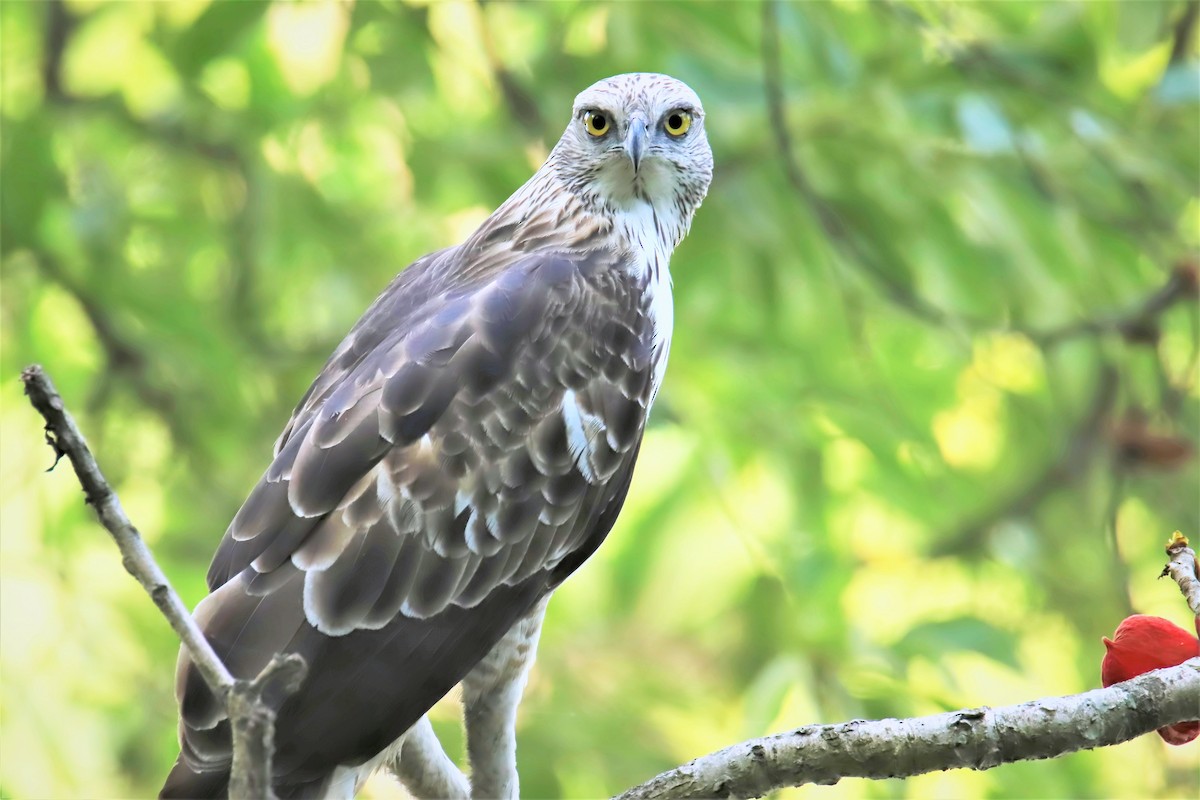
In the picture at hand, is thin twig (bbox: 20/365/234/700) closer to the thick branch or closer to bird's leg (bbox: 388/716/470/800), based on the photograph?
the thick branch

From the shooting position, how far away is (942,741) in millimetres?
2002

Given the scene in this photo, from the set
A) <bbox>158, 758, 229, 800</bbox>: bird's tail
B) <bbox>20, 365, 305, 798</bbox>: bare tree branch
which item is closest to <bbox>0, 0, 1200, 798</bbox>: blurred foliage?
<bbox>158, 758, 229, 800</bbox>: bird's tail

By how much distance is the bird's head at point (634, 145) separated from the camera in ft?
11.3

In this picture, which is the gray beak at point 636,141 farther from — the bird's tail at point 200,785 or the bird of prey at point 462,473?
the bird's tail at point 200,785

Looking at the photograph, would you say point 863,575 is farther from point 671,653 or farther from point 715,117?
point 715,117

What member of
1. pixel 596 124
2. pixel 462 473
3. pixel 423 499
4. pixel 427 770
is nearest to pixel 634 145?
pixel 596 124

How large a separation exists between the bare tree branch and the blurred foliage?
2340 millimetres

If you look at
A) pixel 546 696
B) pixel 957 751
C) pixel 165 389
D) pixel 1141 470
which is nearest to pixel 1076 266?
pixel 1141 470

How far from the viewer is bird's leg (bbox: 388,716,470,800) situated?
3303mm

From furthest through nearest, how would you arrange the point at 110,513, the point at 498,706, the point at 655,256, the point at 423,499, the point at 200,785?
the point at 655,256 → the point at 498,706 → the point at 423,499 → the point at 200,785 → the point at 110,513

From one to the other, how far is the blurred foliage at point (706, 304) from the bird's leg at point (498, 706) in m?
0.50

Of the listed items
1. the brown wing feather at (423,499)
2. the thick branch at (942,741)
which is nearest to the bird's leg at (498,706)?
the brown wing feather at (423,499)

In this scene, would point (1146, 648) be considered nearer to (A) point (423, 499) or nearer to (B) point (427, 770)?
(A) point (423, 499)

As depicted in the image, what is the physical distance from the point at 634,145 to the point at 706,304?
1.41 metres
